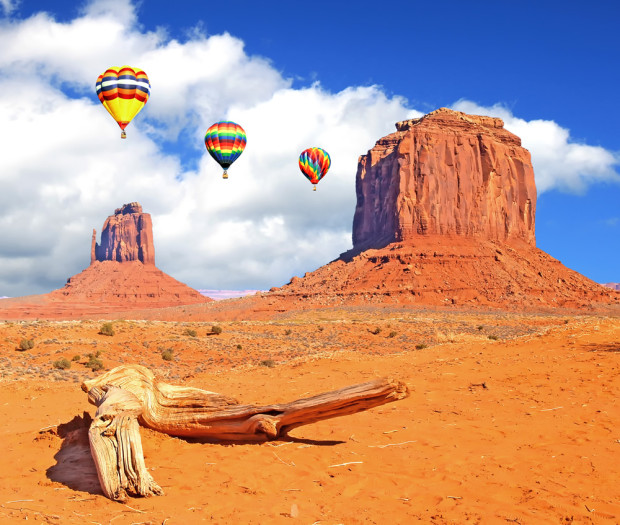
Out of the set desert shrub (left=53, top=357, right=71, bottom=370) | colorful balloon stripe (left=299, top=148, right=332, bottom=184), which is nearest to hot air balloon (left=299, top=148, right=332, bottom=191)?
colorful balloon stripe (left=299, top=148, right=332, bottom=184)

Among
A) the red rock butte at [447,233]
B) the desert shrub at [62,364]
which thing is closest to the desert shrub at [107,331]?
the desert shrub at [62,364]

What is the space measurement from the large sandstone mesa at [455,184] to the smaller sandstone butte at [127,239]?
79909 mm

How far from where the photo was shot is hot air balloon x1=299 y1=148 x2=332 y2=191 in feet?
166

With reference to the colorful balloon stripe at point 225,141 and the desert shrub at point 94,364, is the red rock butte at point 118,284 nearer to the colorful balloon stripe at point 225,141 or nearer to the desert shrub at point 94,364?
the colorful balloon stripe at point 225,141

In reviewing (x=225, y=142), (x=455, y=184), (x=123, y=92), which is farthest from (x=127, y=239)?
(x=123, y=92)

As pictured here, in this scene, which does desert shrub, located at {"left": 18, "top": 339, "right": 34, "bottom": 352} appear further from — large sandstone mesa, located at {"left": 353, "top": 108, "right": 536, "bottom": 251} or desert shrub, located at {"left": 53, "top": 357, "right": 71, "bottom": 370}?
large sandstone mesa, located at {"left": 353, "top": 108, "right": 536, "bottom": 251}

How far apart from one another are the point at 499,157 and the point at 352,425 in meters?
112

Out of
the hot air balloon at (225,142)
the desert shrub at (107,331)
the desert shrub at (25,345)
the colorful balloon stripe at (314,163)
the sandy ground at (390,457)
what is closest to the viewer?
the sandy ground at (390,457)

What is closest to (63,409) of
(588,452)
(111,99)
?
(588,452)

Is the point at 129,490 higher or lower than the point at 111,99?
lower

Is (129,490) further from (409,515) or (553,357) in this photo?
(553,357)

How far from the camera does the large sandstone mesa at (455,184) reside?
10231cm

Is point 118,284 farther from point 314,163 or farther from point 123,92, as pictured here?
point 123,92

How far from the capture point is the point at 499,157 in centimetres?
11175
